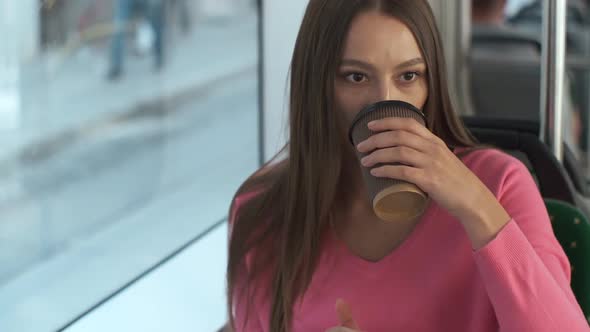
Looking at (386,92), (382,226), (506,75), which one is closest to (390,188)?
(386,92)

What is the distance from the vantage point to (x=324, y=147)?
1081 millimetres

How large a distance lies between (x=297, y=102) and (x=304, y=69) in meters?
0.05

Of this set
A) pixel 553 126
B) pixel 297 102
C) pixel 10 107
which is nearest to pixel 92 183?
pixel 10 107

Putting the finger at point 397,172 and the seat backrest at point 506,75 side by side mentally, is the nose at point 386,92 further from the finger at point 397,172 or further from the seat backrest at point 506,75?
the seat backrest at point 506,75

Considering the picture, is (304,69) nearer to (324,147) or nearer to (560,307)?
(324,147)

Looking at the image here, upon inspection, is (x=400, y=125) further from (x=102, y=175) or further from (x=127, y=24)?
(x=127, y=24)

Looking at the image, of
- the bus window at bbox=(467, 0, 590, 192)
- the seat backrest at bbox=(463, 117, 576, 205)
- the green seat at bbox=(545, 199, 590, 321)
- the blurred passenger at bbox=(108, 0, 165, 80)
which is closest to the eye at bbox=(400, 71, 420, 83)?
the green seat at bbox=(545, 199, 590, 321)

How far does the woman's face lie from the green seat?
1.18 ft

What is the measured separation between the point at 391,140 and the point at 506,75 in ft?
7.70

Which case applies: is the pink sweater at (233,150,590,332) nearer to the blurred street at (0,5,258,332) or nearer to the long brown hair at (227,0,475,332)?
the long brown hair at (227,0,475,332)

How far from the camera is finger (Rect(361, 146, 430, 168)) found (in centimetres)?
81

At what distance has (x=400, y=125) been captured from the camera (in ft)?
2.69

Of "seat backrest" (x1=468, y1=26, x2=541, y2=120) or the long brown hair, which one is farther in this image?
"seat backrest" (x1=468, y1=26, x2=541, y2=120)

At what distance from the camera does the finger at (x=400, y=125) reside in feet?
2.68
